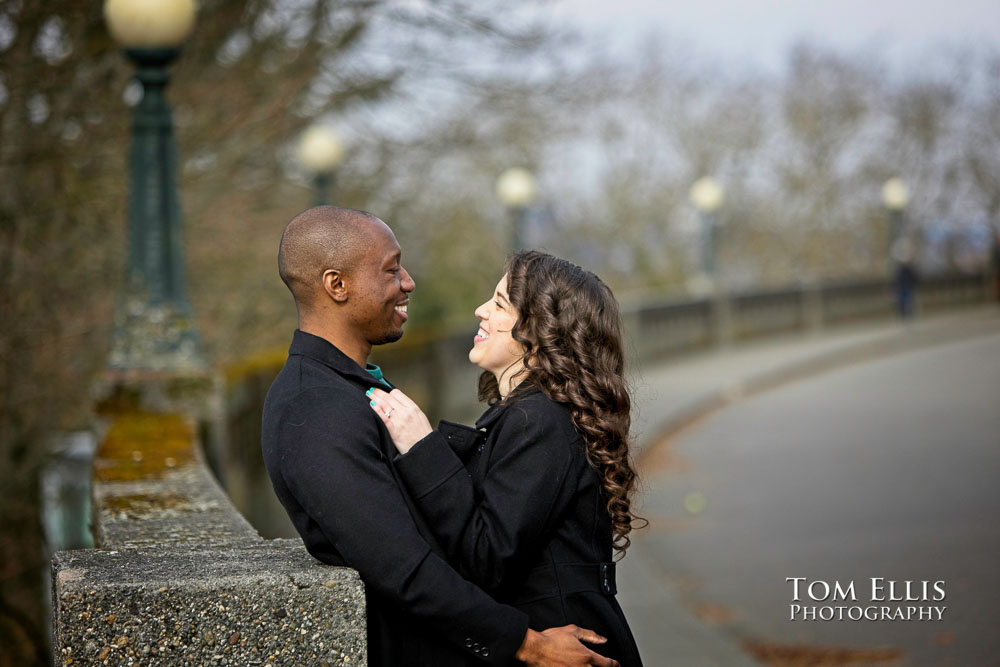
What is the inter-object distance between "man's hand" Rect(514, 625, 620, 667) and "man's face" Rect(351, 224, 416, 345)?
79 centimetres

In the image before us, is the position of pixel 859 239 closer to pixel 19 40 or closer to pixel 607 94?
pixel 607 94

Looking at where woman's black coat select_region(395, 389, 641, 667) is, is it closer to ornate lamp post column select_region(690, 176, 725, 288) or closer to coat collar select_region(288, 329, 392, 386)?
coat collar select_region(288, 329, 392, 386)

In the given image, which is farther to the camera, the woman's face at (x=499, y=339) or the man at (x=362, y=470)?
the woman's face at (x=499, y=339)

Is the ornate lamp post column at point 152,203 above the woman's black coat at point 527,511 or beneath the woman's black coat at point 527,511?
above

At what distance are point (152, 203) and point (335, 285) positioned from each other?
484cm

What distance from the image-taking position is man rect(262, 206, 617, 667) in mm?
2512

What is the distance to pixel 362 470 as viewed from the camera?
253 centimetres

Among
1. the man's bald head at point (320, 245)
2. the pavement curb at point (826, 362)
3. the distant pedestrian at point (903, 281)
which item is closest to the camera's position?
the man's bald head at point (320, 245)

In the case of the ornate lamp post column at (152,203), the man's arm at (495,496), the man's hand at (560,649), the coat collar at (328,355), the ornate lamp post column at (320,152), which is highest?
the ornate lamp post column at (320,152)

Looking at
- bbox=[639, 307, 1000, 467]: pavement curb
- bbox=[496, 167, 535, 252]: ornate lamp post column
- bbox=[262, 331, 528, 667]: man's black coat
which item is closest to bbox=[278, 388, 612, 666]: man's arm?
bbox=[262, 331, 528, 667]: man's black coat

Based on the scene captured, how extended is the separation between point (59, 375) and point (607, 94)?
10679 mm

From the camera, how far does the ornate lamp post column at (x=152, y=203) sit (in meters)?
7.14

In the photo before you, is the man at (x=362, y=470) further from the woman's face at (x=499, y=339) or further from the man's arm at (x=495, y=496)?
the woman's face at (x=499, y=339)

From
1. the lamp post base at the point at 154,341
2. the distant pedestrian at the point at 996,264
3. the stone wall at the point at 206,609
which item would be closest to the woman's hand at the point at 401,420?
the stone wall at the point at 206,609
